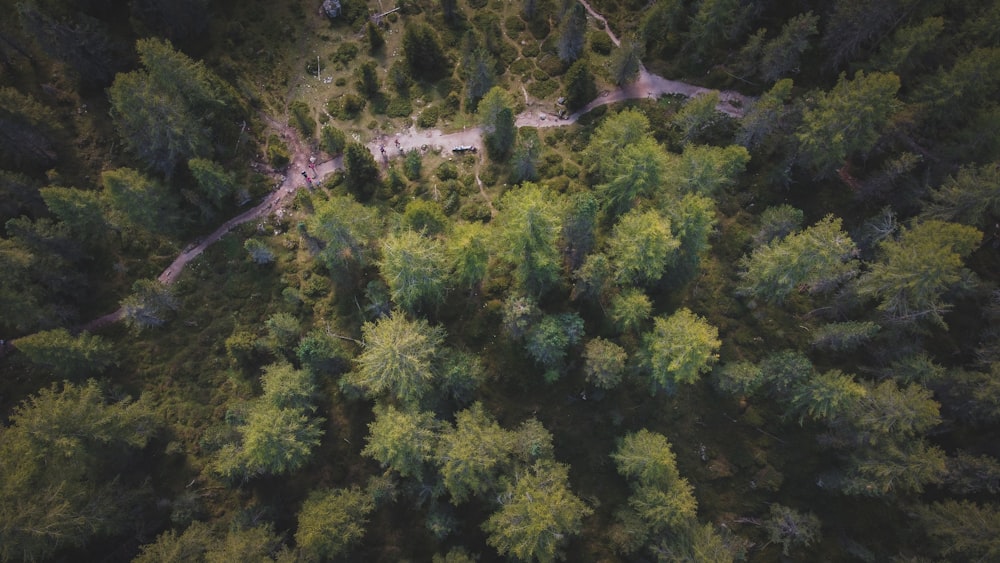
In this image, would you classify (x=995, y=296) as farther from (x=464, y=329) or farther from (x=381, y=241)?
(x=381, y=241)

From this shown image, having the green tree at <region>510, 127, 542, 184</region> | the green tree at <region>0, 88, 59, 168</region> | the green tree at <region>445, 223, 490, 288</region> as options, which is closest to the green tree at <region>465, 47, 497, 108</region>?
the green tree at <region>510, 127, 542, 184</region>

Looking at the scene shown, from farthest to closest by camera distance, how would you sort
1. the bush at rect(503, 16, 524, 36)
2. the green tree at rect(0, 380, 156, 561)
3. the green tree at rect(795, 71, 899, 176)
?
1. the bush at rect(503, 16, 524, 36)
2. the green tree at rect(795, 71, 899, 176)
3. the green tree at rect(0, 380, 156, 561)

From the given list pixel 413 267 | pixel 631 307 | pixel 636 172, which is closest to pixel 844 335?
pixel 631 307

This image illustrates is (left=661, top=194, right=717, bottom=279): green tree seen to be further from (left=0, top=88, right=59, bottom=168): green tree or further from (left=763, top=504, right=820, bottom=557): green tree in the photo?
(left=0, top=88, right=59, bottom=168): green tree

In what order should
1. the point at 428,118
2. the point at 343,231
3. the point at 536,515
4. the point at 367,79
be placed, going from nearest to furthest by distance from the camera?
the point at 536,515 < the point at 343,231 < the point at 367,79 < the point at 428,118

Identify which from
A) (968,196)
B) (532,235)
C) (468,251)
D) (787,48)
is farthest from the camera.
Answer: (787,48)

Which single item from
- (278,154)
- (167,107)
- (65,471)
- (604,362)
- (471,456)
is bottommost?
(471,456)

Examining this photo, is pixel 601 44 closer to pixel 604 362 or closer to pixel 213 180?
pixel 604 362
